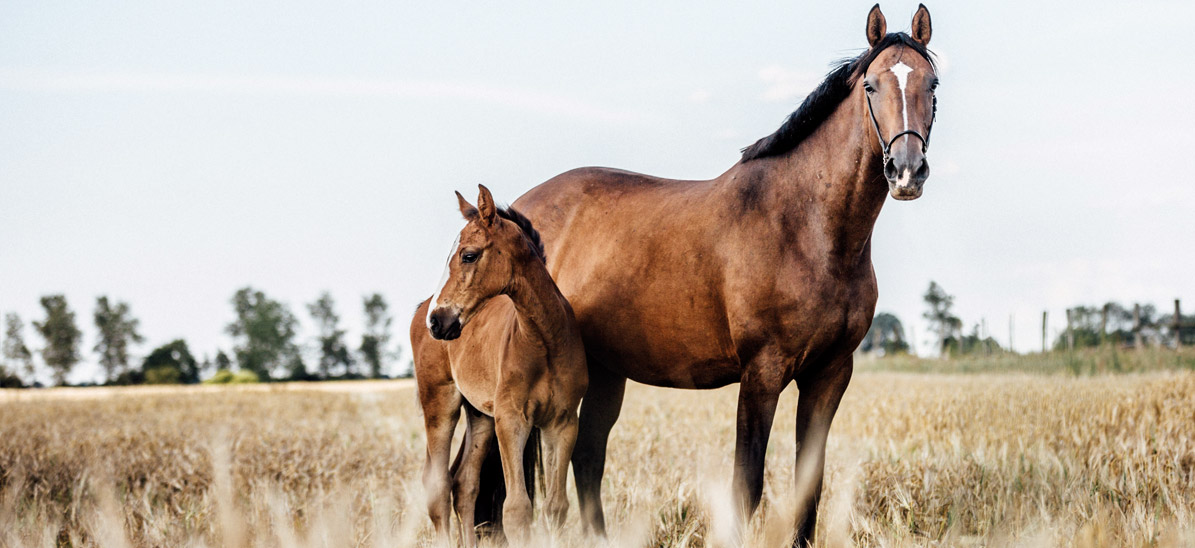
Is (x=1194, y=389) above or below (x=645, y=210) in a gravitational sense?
below

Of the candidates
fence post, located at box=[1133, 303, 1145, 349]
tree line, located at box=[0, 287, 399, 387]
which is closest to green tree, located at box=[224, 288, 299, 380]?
tree line, located at box=[0, 287, 399, 387]

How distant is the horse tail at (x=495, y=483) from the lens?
20.1 ft

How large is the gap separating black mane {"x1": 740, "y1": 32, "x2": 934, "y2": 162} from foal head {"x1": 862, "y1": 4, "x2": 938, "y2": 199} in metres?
0.02

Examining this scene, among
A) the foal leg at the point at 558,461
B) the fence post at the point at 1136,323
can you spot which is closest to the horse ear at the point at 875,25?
the foal leg at the point at 558,461

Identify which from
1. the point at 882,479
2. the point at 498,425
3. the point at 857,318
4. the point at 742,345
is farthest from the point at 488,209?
the point at 882,479

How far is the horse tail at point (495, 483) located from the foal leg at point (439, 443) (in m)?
0.20

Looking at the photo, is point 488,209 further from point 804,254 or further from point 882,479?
point 882,479

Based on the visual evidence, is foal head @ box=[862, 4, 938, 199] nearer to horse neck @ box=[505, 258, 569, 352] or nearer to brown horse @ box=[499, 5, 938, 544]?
brown horse @ box=[499, 5, 938, 544]

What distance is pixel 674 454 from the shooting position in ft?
31.4

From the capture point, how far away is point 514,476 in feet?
16.2

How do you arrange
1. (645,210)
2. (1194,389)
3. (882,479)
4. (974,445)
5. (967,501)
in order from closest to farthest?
1. (645,210)
2. (967,501)
3. (882,479)
4. (974,445)
5. (1194,389)

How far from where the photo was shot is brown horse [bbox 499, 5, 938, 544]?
4824 millimetres

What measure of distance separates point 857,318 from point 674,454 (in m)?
4.82

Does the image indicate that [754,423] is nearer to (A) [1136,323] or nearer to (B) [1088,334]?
(B) [1088,334]
